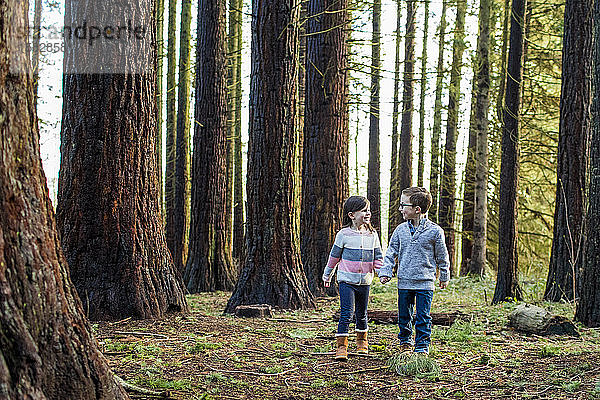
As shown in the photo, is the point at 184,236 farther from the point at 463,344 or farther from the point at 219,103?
the point at 463,344

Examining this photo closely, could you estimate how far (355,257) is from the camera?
6488mm

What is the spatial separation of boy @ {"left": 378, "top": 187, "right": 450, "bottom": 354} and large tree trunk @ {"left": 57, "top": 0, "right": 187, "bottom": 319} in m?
3.14

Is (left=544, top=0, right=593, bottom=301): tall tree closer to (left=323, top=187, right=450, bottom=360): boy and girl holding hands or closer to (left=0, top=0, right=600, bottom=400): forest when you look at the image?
(left=0, top=0, right=600, bottom=400): forest

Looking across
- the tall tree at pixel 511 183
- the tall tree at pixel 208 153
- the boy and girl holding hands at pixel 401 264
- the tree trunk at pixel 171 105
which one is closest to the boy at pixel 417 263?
the boy and girl holding hands at pixel 401 264

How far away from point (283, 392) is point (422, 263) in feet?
6.80

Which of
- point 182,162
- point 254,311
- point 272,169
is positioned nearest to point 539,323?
point 254,311

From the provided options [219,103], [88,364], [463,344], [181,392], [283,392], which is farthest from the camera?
[219,103]

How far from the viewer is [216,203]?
12.9 m

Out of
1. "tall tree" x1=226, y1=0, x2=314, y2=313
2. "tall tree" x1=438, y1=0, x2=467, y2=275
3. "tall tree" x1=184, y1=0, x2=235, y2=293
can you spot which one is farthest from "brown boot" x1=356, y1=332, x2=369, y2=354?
"tall tree" x1=438, y1=0, x2=467, y2=275

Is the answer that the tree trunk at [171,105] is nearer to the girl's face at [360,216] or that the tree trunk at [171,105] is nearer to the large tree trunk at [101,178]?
the large tree trunk at [101,178]

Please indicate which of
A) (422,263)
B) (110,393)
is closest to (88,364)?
(110,393)

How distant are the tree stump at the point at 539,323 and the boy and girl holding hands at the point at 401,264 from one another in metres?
2.27

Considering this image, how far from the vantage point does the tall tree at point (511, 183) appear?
34.1 ft

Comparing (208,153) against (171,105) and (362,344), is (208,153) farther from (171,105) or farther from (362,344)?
(362,344)
